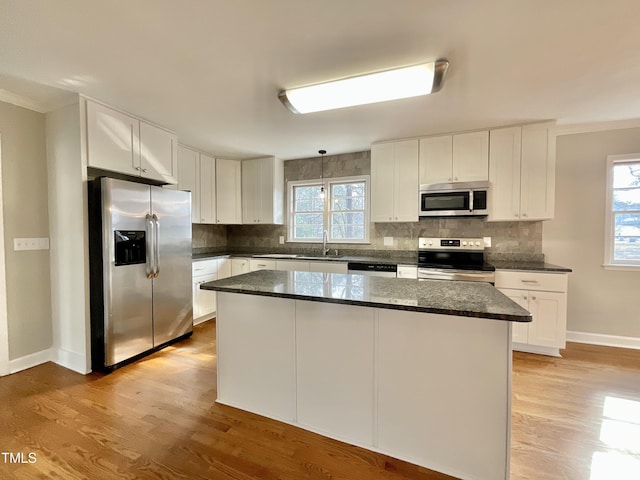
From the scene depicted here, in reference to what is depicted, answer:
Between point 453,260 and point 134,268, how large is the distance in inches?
142

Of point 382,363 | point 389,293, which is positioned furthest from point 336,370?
point 389,293

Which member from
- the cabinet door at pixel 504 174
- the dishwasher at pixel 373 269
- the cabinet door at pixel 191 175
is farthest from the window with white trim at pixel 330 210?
the cabinet door at pixel 504 174

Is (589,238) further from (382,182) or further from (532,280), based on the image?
(382,182)

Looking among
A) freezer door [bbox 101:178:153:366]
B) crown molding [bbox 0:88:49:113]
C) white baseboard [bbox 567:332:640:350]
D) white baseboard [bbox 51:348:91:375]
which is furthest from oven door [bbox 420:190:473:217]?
crown molding [bbox 0:88:49:113]

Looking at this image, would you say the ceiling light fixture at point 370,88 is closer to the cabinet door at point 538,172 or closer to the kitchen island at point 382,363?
the kitchen island at point 382,363

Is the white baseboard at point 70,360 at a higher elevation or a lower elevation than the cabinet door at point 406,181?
lower

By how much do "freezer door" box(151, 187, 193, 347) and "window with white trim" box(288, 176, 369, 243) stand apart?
1840 millimetres

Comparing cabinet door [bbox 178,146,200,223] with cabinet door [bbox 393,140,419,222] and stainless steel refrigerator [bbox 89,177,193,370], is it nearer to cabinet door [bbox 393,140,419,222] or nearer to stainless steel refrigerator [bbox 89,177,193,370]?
stainless steel refrigerator [bbox 89,177,193,370]

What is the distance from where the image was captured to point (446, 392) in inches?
57.7

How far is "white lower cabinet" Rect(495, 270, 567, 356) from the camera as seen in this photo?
2.83m

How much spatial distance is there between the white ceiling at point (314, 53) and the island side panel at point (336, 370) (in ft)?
5.48

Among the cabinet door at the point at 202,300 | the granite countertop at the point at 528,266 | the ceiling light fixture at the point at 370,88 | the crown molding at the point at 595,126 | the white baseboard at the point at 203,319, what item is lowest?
the white baseboard at the point at 203,319

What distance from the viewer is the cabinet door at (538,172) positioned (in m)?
2.98

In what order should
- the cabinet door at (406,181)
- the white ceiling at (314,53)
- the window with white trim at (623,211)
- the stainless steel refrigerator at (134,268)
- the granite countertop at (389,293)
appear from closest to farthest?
1. the granite countertop at (389,293)
2. the white ceiling at (314,53)
3. the stainless steel refrigerator at (134,268)
4. the window with white trim at (623,211)
5. the cabinet door at (406,181)
